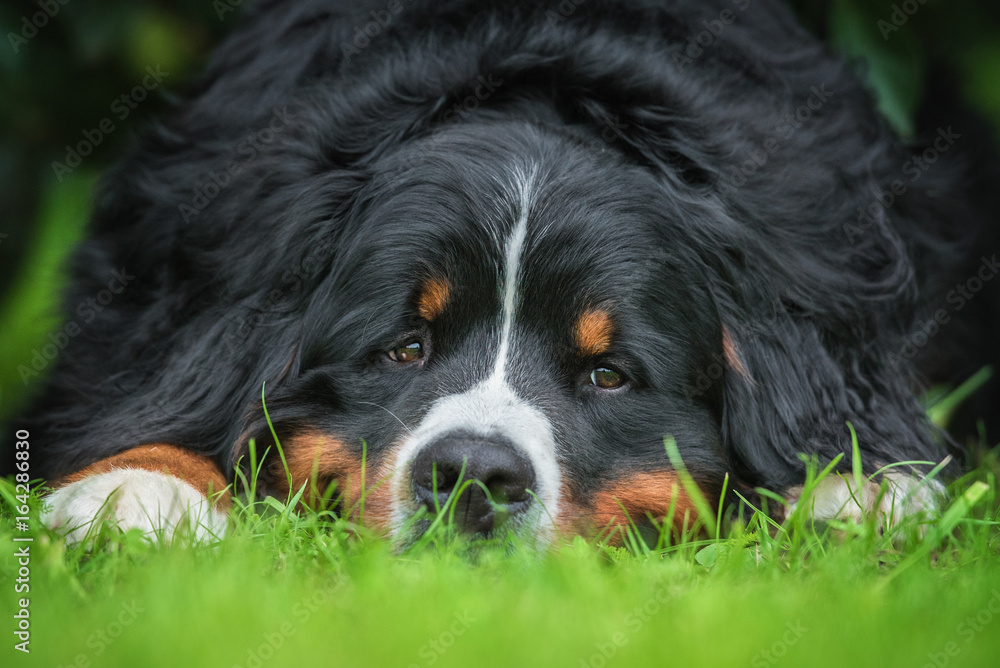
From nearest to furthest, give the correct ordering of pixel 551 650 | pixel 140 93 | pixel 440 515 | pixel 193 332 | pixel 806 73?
1. pixel 551 650
2. pixel 440 515
3. pixel 193 332
4. pixel 806 73
5. pixel 140 93

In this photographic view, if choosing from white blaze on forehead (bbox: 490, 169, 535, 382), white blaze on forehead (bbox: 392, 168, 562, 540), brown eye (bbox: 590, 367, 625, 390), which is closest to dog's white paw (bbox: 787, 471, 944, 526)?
brown eye (bbox: 590, 367, 625, 390)

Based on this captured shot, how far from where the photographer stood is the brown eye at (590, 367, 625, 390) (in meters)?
3.02

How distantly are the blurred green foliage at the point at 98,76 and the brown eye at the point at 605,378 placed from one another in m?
1.78

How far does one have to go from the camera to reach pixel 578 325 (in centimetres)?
297

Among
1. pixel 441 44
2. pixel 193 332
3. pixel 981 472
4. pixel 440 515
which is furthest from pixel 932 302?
pixel 193 332

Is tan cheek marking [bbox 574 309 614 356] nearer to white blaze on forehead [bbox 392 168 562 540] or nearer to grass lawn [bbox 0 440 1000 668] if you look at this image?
white blaze on forehead [bbox 392 168 562 540]

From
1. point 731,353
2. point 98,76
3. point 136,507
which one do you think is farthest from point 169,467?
point 98,76

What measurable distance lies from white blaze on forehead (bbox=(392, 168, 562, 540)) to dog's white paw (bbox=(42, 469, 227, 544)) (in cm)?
49

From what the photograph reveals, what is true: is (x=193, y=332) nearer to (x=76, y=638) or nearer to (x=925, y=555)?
(x=76, y=638)

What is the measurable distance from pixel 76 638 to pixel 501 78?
211cm

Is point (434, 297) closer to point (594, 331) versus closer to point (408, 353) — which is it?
point (408, 353)

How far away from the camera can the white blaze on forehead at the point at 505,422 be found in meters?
2.74

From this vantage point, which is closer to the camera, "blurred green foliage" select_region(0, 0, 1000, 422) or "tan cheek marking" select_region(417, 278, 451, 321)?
"tan cheek marking" select_region(417, 278, 451, 321)

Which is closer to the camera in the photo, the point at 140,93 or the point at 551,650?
the point at 551,650
